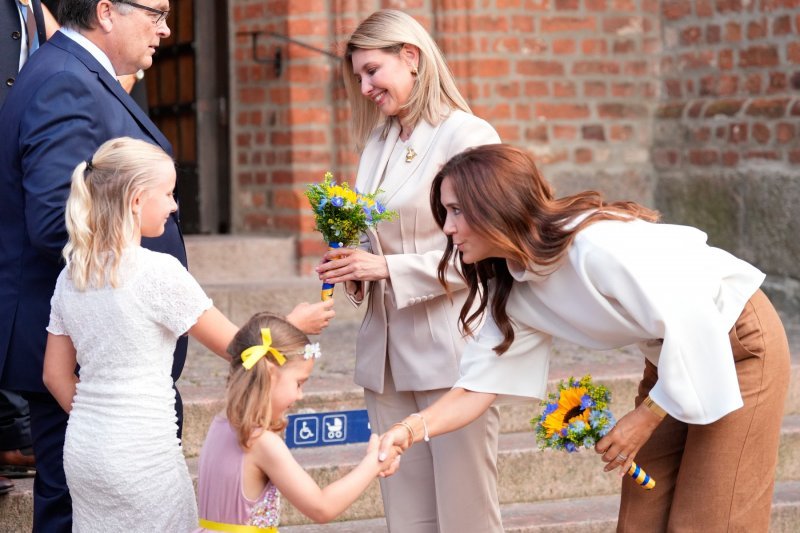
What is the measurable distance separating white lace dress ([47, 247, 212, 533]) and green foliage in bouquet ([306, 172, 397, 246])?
70 cm

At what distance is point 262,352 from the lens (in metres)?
3.06

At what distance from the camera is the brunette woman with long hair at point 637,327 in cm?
319

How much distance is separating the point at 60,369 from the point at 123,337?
11.3 inches

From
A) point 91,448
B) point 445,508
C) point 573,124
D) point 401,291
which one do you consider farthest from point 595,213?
point 573,124

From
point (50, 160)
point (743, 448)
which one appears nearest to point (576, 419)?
point (743, 448)

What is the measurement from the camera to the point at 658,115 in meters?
8.40

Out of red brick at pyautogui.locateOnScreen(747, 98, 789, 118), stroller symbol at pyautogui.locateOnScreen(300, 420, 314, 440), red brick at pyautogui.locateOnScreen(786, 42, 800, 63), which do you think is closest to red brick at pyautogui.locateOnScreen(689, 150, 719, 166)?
red brick at pyautogui.locateOnScreen(747, 98, 789, 118)

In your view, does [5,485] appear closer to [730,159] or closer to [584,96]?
[584,96]

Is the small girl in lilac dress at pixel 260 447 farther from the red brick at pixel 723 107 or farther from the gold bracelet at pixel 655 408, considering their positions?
the red brick at pixel 723 107

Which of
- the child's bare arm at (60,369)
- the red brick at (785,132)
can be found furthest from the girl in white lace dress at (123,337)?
the red brick at (785,132)

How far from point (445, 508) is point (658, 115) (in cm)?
501

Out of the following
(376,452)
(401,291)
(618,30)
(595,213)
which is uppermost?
(618,30)

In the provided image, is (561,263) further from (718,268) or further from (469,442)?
(469,442)

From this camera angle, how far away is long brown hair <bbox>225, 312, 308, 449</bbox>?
121 inches
